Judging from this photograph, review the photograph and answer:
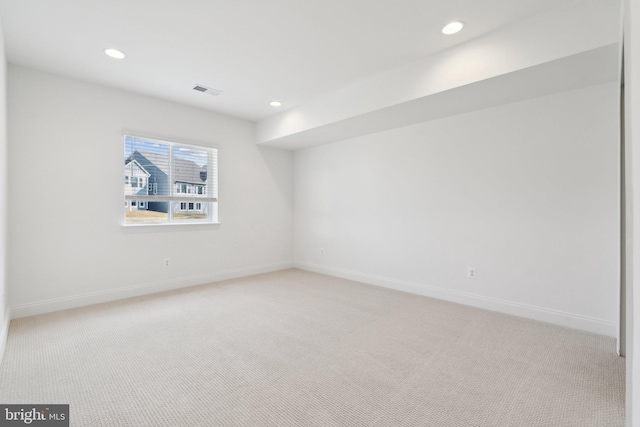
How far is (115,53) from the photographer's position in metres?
2.80

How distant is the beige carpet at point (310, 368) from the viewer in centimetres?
162

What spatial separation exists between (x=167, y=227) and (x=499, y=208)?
4222 mm

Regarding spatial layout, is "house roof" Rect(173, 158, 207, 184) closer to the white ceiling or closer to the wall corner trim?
the white ceiling

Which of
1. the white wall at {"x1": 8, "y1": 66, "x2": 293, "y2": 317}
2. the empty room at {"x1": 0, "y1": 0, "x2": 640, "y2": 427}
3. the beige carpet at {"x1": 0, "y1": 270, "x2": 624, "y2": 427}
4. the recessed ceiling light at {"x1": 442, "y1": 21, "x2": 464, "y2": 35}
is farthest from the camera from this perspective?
the white wall at {"x1": 8, "y1": 66, "x2": 293, "y2": 317}

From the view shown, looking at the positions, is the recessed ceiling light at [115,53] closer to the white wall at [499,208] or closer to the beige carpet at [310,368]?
the beige carpet at [310,368]

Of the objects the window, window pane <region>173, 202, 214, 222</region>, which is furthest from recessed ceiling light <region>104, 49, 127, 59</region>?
window pane <region>173, 202, 214, 222</region>

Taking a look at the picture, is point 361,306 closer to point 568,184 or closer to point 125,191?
point 568,184

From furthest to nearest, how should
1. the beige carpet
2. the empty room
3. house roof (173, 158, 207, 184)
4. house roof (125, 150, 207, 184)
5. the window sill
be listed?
house roof (173, 158, 207, 184) < house roof (125, 150, 207, 184) < the window sill < the empty room < the beige carpet

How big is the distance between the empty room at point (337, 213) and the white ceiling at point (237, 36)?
0.02m

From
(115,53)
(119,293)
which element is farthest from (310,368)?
(115,53)

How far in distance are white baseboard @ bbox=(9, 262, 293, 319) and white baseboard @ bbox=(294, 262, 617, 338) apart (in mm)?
1796

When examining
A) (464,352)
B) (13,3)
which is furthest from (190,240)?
(464,352)

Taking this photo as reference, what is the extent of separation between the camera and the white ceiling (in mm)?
2195

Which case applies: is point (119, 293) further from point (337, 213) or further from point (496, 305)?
point (496, 305)
